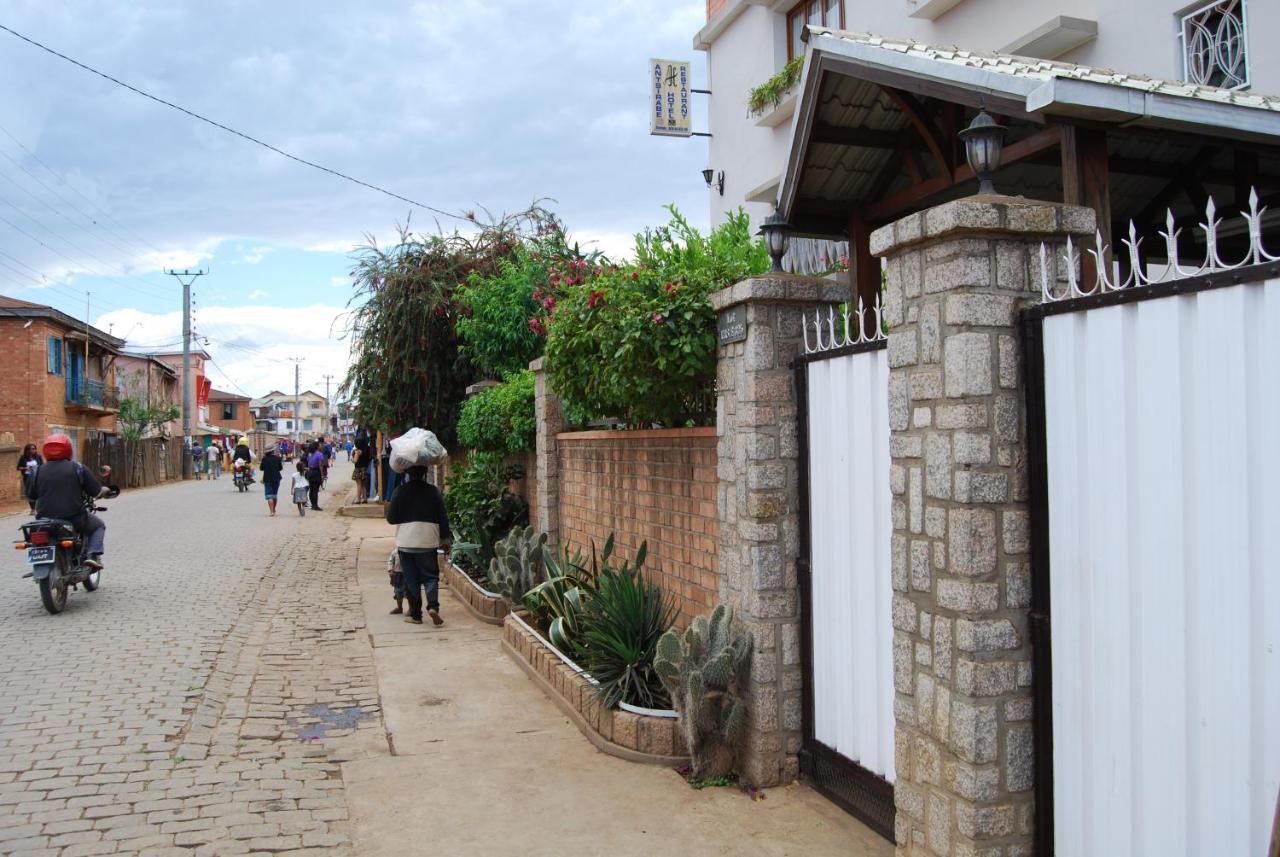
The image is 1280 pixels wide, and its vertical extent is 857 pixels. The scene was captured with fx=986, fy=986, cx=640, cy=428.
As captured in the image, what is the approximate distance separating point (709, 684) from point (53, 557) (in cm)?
759

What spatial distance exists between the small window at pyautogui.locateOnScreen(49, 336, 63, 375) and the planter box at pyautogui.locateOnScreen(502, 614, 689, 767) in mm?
36780

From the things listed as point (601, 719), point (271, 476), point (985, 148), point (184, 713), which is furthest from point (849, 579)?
point (271, 476)

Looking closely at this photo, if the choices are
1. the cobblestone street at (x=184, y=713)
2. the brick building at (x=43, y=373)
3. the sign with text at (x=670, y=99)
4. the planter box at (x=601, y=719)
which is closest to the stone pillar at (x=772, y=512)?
the planter box at (x=601, y=719)

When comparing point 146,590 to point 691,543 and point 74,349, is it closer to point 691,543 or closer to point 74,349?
point 691,543

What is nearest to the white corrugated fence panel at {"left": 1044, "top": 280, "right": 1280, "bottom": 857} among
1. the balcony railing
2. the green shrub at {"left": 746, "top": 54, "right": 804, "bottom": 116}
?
the green shrub at {"left": 746, "top": 54, "right": 804, "bottom": 116}

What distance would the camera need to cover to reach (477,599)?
992 centimetres

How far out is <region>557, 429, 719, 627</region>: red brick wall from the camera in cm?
609

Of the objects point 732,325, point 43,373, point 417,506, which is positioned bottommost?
point 417,506

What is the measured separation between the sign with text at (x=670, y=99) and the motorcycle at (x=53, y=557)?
965 cm

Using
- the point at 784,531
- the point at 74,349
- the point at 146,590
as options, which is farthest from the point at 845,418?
the point at 74,349

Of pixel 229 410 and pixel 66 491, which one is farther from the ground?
pixel 229 410

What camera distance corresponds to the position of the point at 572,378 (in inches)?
280

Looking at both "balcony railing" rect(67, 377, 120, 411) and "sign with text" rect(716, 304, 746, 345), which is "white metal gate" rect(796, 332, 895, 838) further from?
"balcony railing" rect(67, 377, 120, 411)

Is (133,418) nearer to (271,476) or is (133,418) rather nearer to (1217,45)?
(271,476)
